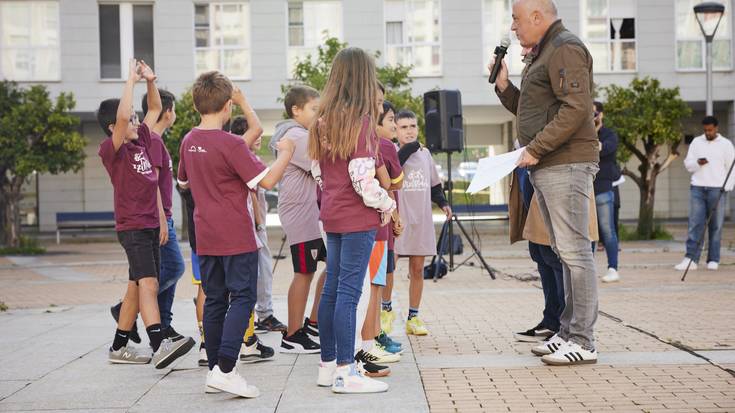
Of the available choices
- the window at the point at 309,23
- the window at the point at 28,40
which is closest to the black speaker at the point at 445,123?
the window at the point at 309,23

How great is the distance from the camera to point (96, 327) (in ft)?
26.8

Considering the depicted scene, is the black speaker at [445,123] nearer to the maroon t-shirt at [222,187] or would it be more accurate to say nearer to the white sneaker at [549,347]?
the white sneaker at [549,347]

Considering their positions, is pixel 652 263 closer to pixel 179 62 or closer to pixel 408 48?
pixel 408 48

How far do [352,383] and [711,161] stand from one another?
890 cm

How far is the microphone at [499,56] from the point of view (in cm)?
593

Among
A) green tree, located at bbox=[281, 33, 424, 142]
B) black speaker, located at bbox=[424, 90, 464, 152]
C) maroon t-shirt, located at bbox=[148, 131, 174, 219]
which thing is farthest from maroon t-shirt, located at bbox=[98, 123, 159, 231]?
green tree, located at bbox=[281, 33, 424, 142]

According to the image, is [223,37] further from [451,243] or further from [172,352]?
[172,352]

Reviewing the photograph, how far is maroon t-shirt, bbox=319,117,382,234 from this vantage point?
5.08 metres

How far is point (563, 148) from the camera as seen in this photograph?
5.73 meters

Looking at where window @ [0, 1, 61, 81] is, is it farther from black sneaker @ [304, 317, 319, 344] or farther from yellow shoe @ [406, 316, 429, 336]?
yellow shoe @ [406, 316, 429, 336]

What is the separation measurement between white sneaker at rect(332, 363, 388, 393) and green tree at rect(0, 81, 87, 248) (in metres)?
17.3

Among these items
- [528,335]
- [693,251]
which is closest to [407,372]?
[528,335]

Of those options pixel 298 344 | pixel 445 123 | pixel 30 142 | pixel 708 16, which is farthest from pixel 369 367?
pixel 30 142

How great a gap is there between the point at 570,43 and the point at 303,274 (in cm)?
239
